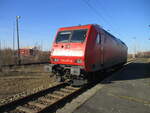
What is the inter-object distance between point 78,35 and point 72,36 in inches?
14.7

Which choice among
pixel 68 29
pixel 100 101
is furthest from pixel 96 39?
pixel 100 101

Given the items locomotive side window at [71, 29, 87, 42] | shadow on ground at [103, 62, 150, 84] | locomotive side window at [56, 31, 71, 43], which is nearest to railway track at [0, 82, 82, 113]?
locomotive side window at [71, 29, 87, 42]

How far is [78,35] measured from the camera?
7566mm

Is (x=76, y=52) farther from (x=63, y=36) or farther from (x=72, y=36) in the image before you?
(x=63, y=36)

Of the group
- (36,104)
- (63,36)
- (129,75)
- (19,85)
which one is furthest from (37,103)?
(129,75)

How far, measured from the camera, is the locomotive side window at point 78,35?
24.1 feet

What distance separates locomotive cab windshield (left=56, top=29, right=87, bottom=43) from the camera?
24.3 ft

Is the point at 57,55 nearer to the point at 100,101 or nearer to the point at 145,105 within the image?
the point at 100,101

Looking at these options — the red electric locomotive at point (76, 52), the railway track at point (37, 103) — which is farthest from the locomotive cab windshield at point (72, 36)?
the railway track at point (37, 103)

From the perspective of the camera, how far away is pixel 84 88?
7.37 metres

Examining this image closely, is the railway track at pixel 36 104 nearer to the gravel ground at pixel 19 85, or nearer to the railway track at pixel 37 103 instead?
the railway track at pixel 37 103

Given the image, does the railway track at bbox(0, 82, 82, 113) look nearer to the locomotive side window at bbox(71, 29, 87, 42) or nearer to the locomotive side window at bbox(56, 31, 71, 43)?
the locomotive side window at bbox(71, 29, 87, 42)

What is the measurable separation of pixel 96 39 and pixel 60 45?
209cm

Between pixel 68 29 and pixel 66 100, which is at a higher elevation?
pixel 68 29
